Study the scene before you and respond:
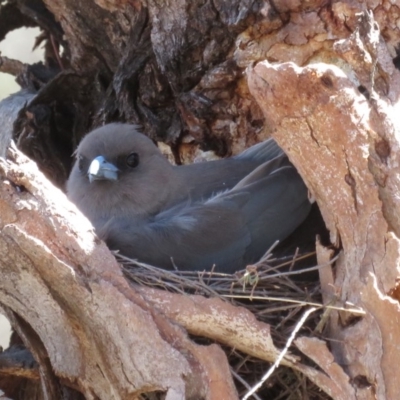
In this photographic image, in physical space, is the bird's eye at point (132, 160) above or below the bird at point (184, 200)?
above

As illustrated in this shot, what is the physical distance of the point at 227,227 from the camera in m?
4.66

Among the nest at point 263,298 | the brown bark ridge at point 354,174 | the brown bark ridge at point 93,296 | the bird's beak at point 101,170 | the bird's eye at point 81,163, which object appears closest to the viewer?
the brown bark ridge at point 354,174

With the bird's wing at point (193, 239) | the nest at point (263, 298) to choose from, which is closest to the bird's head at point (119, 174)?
the bird's wing at point (193, 239)

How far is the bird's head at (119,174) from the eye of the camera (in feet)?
16.6

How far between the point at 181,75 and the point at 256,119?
0.49m

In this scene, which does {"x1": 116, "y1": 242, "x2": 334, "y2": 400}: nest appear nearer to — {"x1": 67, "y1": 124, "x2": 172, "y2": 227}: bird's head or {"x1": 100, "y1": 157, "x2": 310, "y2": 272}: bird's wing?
{"x1": 100, "y1": 157, "x2": 310, "y2": 272}: bird's wing

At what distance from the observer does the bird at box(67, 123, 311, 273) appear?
4582 mm

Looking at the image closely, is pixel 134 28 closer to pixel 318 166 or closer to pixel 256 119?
pixel 256 119

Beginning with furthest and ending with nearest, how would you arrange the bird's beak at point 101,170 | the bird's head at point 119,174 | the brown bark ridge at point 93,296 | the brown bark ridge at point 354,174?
the bird's head at point 119,174
the bird's beak at point 101,170
the brown bark ridge at point 93,296
the brown bark ridge at point 354,174

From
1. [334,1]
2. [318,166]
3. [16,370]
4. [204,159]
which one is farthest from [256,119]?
[16,370]

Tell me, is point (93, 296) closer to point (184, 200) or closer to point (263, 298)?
point (263, 298)

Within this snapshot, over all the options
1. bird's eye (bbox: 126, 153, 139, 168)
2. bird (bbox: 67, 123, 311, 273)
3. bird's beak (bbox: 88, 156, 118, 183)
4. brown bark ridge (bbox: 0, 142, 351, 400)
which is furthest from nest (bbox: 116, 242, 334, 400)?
bird's eye (bbox: 126, 153, 139, 168)

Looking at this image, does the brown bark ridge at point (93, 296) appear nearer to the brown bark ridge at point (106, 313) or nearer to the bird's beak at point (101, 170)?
the brown bark ridge at point (106, 313)

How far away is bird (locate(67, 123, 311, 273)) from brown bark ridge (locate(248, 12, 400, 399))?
85cm
